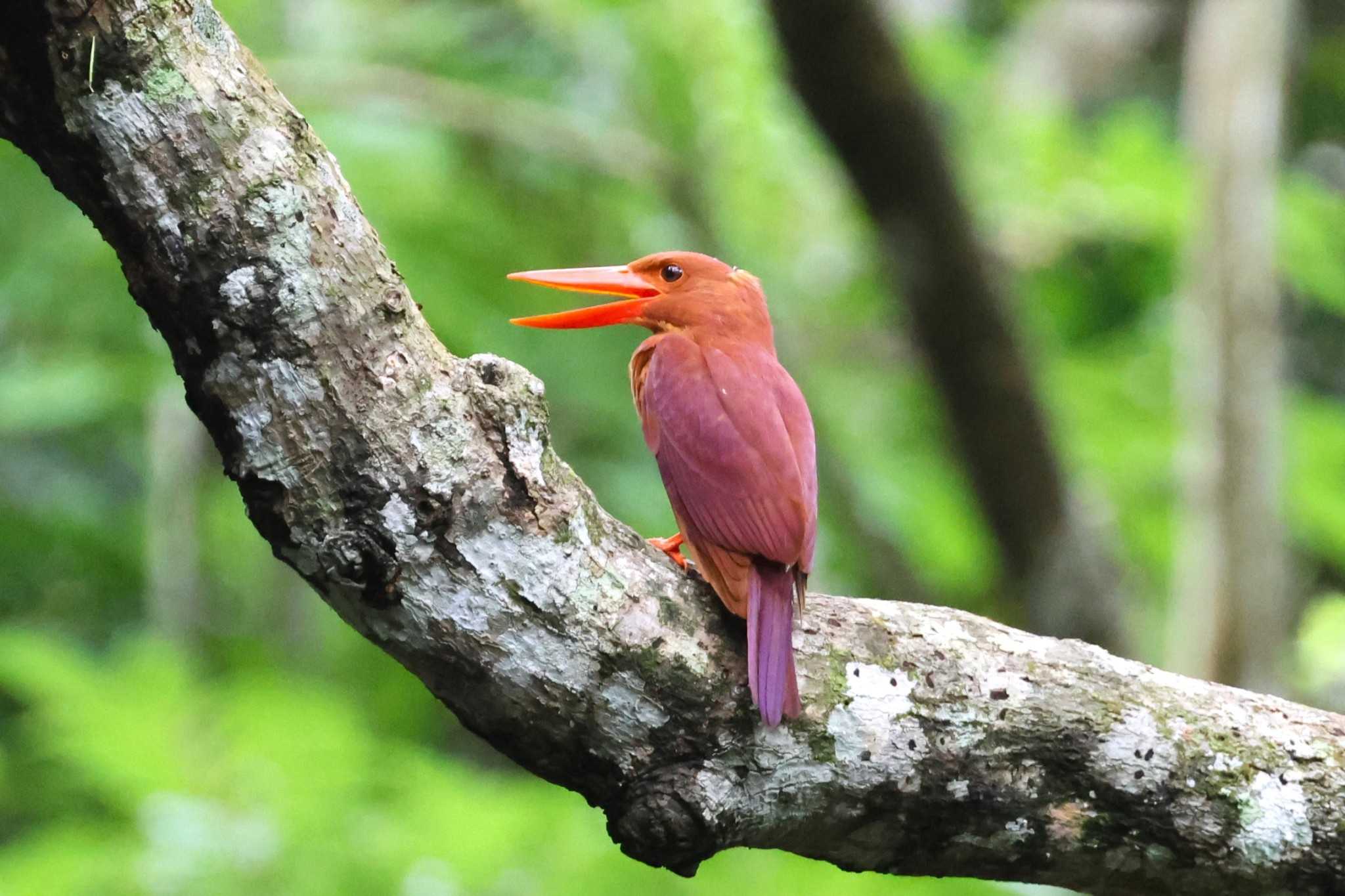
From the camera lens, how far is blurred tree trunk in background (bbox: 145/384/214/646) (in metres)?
5.65

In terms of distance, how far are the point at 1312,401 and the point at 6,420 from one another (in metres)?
5.47

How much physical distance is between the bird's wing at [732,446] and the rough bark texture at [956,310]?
6.86 feet

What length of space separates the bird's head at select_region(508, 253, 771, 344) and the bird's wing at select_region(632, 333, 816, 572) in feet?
0.38

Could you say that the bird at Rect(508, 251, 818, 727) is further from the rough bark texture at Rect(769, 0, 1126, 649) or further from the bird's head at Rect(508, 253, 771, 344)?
the rough bark texture at Rect(769, 0, 1126, 649)

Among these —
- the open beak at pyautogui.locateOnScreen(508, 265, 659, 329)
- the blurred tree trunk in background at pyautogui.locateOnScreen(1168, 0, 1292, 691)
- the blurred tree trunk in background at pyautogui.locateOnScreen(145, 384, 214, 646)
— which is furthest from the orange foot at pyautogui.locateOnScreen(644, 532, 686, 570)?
the blurred tree trunk in background at pyautogui.locateOnScreen(145, 384, 214, 646)

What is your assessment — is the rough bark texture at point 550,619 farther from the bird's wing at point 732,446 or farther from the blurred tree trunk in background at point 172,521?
the blurred tree trunk in background at point 172,521

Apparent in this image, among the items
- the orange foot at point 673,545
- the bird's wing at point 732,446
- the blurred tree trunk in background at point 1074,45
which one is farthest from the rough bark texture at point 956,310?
the blurred tree trunk in background at point 1074,45

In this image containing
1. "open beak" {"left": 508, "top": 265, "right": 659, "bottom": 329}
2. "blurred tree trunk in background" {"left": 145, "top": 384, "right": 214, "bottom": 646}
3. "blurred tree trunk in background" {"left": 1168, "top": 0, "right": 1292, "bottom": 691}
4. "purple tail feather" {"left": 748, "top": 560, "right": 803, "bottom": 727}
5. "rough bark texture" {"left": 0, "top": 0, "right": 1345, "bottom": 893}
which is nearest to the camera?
"rough bark texture" {"left": 0, "top": 0, "right": 1345, "bottom": 893}

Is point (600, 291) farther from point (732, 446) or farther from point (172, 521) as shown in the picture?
point (172, 521)

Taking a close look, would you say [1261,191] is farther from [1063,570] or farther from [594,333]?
[594,333]

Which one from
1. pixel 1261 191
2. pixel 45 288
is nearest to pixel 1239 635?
pixel 1261 191

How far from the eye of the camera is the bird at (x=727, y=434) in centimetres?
194

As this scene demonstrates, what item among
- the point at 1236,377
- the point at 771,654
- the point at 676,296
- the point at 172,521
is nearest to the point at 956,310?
the point at 1236,377

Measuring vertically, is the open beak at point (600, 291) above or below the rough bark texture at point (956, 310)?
below
